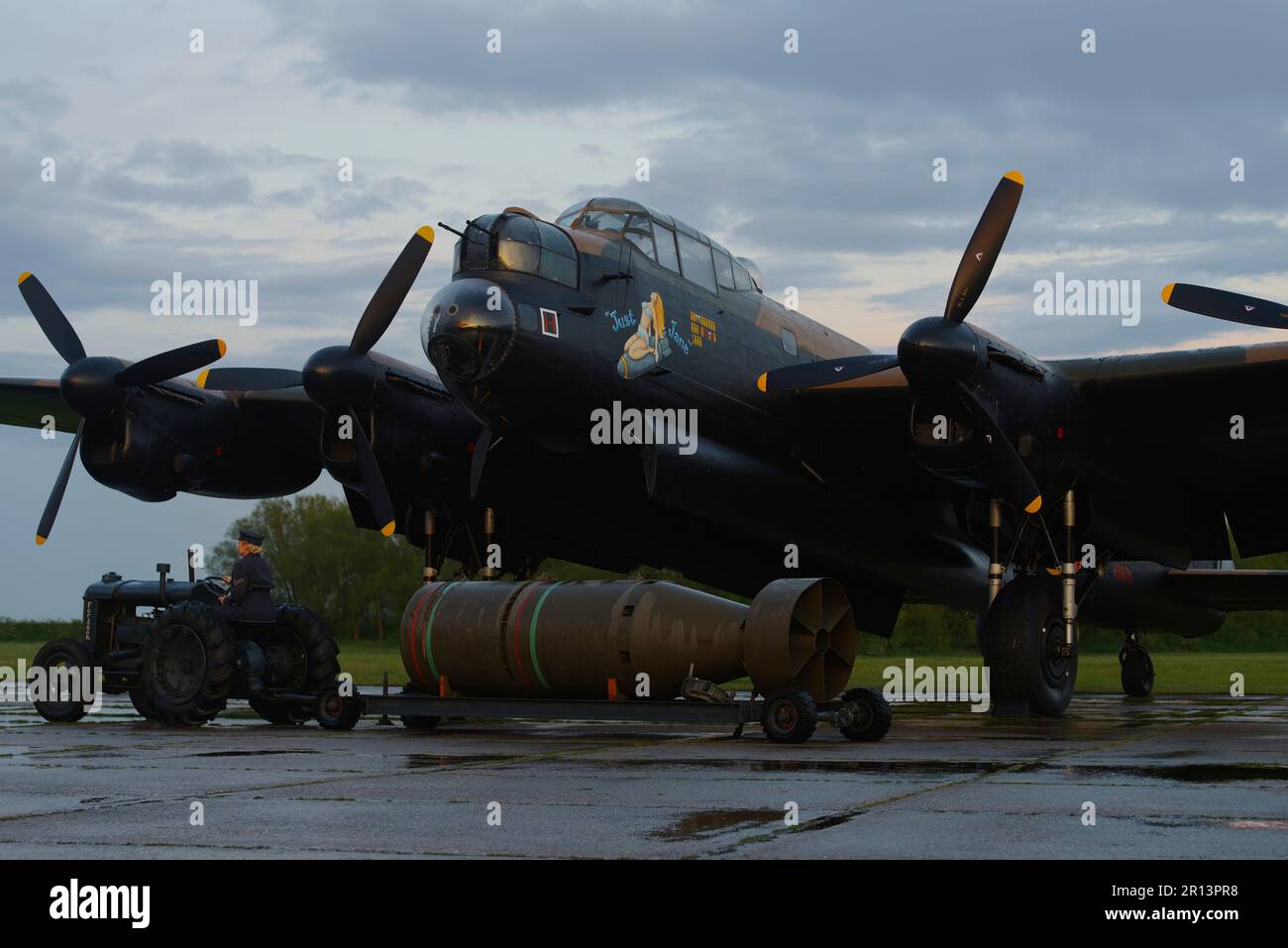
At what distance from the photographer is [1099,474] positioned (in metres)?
21.8

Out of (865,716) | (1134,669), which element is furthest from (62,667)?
(1134,669)

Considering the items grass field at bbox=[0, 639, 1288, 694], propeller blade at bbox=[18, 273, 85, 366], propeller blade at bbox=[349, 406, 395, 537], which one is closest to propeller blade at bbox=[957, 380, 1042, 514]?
propeller blade at bbox=[349, 406, 395, 537]

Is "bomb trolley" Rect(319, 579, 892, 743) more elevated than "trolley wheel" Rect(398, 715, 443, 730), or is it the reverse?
"bomb trolley" Rect(319, 579, 892, 743)

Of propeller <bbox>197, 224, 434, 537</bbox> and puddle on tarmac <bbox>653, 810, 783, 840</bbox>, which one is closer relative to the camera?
puddle on tarmac <bbox>653, 810, 783, 840</bbox>

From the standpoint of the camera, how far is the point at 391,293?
2238cm

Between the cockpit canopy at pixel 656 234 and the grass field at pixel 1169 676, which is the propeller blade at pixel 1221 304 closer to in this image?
the cockpit canopy at pixel 656 234

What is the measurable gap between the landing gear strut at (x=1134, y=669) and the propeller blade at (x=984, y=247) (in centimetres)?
1380

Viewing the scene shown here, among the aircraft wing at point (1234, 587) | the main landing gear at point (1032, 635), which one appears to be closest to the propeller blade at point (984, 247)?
the main landing gear at point (1032, 635)

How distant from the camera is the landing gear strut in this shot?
30734mm

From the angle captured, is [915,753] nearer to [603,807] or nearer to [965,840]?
[603,807]

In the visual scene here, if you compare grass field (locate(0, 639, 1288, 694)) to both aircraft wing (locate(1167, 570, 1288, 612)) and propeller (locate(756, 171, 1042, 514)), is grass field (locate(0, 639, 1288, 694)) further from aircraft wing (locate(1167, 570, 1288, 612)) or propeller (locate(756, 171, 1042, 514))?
propeller (locate(756, 171, 1042, 514))

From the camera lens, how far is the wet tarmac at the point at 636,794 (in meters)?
7.71

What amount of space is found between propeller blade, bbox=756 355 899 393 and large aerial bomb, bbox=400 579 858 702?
471 centimetres
